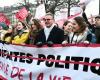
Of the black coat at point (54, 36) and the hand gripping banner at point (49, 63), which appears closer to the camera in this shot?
the hand gripping banner at point (49, 63)

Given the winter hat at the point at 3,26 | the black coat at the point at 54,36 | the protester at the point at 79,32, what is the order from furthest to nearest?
the winter hat at the point at 3,26 → the black coat at the point at 54,36 → the protester at the point at 79,32

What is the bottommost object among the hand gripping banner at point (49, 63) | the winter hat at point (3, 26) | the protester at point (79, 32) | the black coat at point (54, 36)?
the winter hat at point (3, 26)

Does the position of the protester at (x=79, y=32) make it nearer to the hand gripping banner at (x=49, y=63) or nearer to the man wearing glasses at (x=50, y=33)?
the hand gripping banner at (x=49, y=63)

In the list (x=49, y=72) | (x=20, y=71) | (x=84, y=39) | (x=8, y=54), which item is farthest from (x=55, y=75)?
(x=8, y=54)

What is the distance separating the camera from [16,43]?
8.87 m

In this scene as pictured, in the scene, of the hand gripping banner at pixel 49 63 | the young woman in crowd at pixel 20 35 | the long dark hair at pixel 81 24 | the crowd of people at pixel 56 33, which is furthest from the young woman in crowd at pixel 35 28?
the long dark hair at pixel 81 24

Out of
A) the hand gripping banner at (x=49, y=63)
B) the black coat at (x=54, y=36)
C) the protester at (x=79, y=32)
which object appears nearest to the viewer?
the hand gripping banner at (x=49, y=63)

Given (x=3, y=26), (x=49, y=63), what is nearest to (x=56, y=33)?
(x=49, y=63)

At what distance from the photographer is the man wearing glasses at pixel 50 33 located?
763 centimetres

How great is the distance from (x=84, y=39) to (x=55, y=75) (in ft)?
2.74

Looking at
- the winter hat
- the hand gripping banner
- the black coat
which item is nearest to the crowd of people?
the black coat

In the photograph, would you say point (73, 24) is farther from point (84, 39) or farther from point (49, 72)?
point (49, 72)

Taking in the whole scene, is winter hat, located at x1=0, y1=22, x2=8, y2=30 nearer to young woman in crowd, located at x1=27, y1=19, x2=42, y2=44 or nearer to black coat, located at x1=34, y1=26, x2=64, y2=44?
young woman in crowd, located at x1=27, y1=19, x2=42, y2=44

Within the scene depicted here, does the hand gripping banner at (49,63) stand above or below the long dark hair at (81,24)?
below
